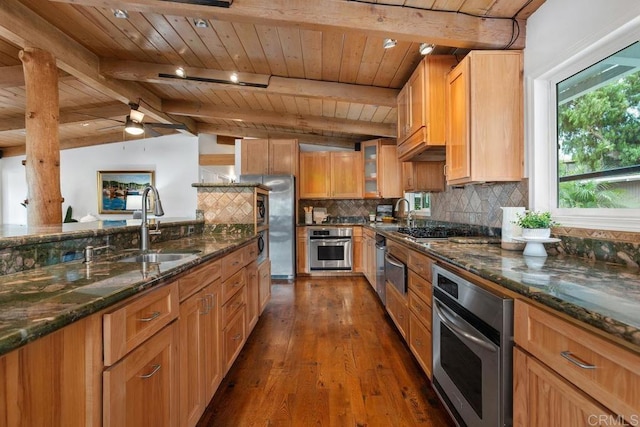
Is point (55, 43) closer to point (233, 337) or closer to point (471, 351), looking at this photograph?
point (233, 337)

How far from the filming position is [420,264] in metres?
1.94

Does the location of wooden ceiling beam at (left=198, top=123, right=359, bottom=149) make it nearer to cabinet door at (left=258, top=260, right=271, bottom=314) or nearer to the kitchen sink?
cabinet door at (left=258, top=260, right=271, bottom=314)

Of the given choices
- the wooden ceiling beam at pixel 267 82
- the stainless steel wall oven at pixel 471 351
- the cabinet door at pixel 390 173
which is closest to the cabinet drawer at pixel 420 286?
the stainless steel wall oven at pixel 471 351

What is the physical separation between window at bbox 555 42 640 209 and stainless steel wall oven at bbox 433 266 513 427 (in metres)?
0.90

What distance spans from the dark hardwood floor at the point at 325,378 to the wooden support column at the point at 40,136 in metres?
2.08

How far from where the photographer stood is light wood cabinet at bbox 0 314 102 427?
29.0 inches

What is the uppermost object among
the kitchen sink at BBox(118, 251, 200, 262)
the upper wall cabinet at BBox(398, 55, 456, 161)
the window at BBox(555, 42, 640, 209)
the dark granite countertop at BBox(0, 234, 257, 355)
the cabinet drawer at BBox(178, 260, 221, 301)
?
the upper wall cabinet at BBox(398, 55, 456, 161)

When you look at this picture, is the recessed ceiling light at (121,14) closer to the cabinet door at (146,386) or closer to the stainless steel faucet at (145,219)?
the stainless steel faucet at (145,219)

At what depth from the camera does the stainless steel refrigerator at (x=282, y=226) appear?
15.7 feet

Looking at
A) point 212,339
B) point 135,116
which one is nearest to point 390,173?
point 135,116

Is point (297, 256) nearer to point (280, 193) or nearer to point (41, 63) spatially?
point (280, 193)

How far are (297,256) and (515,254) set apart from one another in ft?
12.2

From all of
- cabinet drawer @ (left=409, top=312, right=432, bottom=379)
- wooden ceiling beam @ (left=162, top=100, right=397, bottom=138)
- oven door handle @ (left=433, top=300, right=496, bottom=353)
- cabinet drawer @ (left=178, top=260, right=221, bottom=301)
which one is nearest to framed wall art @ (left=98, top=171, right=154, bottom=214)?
wooden ceiling beam @ (left=162, top=100, right=397, bottom=138)

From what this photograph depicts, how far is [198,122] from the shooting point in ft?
21.4
